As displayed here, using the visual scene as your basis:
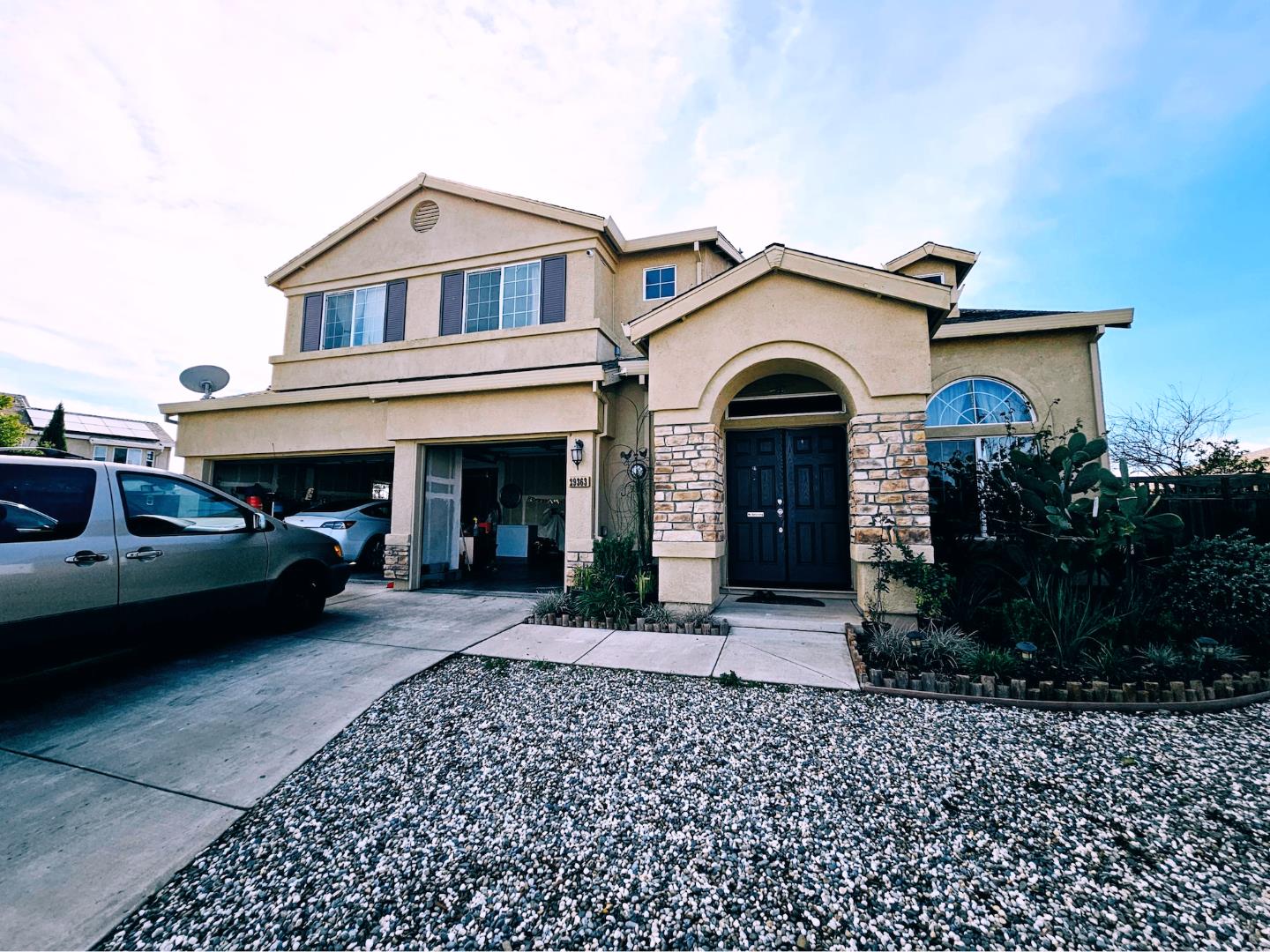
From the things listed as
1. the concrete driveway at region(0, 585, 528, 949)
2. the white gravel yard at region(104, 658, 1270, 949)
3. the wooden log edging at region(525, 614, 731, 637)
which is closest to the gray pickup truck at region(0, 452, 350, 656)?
the concrete driveway at region(0, 585, 528, 949)

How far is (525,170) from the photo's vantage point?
33.1ft

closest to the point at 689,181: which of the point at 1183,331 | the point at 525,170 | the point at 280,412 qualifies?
the point at 525,170

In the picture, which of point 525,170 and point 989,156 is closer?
point 989,156

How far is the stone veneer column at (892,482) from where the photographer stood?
5.39 m

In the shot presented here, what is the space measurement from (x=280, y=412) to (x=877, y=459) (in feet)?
34.9

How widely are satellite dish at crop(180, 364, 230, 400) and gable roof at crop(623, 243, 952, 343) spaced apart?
9300mm

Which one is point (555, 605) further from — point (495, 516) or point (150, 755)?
point (495, 516)

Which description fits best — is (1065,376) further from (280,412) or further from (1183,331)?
(280,412)

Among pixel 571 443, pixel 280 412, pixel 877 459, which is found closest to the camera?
pixel 877 459

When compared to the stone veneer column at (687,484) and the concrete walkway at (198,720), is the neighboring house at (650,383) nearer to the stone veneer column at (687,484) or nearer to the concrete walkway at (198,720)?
the stone veneer column at (687,484)

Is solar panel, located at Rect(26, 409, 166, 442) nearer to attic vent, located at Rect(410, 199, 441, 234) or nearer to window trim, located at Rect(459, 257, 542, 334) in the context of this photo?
attic vent, located at Rect(410, 199, 441, 234)

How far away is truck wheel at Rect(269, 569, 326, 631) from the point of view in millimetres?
5094

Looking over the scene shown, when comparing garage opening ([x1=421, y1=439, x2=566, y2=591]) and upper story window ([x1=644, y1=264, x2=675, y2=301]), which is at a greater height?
upper story window ([x1=644, y1=264, x2=675, y2=301])

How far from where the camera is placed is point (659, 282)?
9.62 meters
